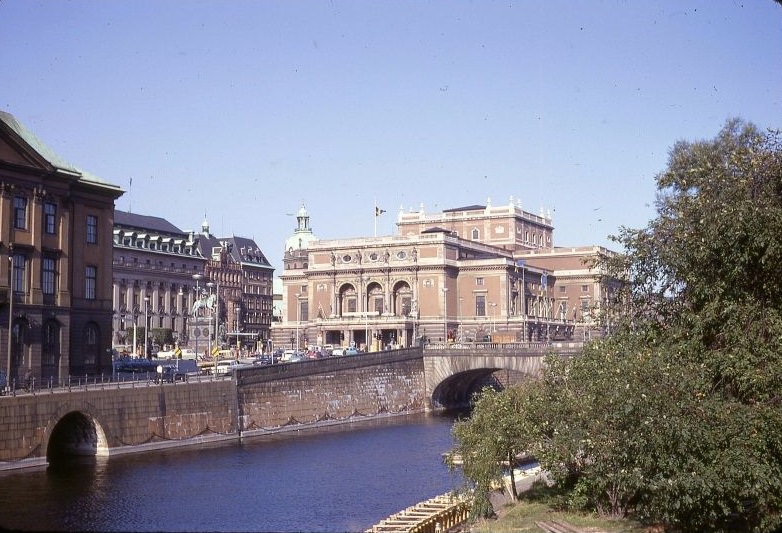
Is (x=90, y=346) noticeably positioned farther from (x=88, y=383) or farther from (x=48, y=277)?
(x=88, y=383)

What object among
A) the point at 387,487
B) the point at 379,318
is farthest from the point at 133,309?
the point at 387,487

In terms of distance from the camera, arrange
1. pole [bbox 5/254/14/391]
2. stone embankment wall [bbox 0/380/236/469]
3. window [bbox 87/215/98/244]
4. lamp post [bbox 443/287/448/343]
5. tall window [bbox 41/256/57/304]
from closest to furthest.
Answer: stone embankment wall [bbox 0/380/236/469] < pole [bbox 5/254/14/391] < tall window [bbox 41/256/57/304] < window [bbox 87/215/98/244] < lamp post [bbox 443/287/448/343]

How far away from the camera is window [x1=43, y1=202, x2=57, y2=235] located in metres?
72.9

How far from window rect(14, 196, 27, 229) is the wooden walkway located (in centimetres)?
3648

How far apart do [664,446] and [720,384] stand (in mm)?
5170

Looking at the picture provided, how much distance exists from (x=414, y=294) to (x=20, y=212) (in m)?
82.2

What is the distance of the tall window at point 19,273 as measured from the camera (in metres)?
69.8

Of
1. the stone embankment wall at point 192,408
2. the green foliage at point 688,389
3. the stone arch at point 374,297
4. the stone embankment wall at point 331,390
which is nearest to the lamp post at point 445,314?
the stone arch at point 374,297

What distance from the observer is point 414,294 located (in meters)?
148

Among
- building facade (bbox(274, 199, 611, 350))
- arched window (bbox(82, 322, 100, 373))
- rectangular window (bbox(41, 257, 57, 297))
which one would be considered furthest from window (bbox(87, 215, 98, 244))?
building facade (bbox(274, 199, 611, 350))

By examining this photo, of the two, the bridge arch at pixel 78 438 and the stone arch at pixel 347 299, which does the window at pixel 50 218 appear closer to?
the bridge arch at pixel 78 438

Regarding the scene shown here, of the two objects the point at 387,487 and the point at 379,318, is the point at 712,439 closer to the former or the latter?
the point at 387,487

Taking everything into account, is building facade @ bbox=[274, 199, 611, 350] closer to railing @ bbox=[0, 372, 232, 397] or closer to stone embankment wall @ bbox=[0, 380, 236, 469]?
railing @ bbox=[0, 372, 232, 397]

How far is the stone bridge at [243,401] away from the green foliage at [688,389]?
25.9 meters
